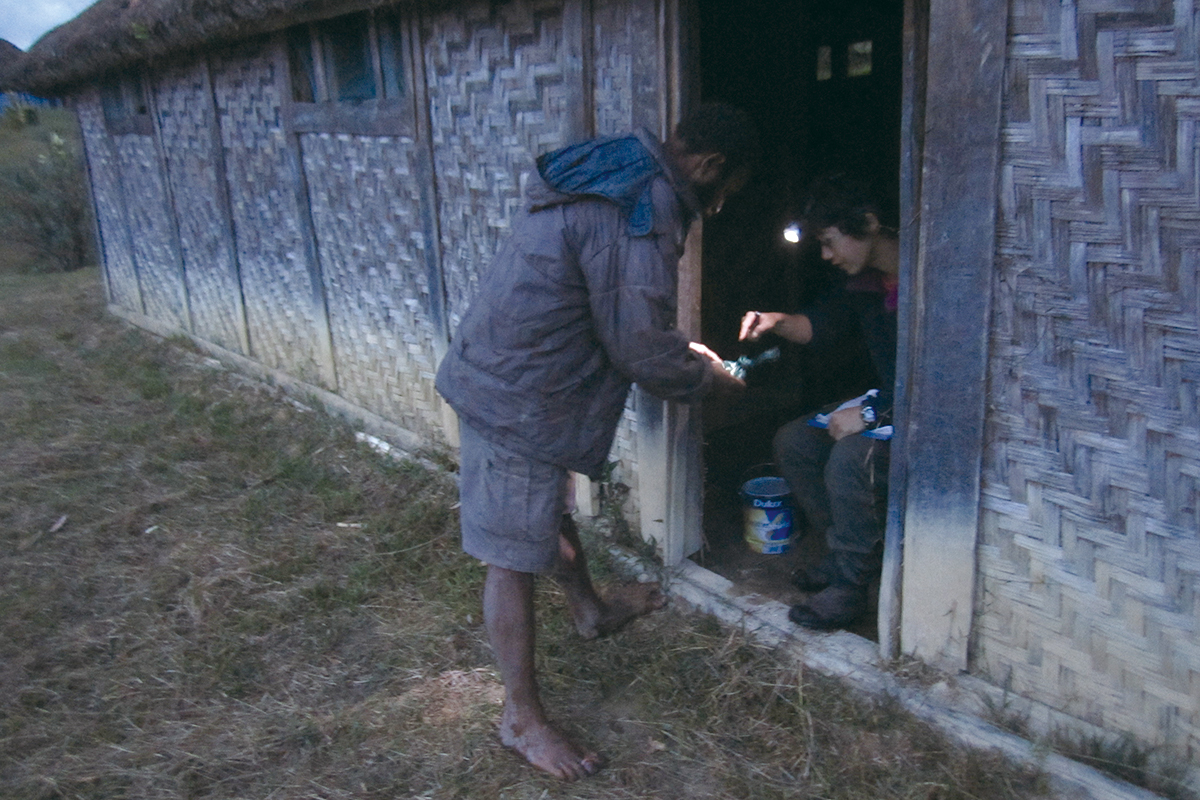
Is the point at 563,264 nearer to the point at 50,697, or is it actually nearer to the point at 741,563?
the point at 741,563

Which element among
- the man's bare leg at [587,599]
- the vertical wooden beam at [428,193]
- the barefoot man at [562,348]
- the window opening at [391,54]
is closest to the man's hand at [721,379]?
the barefoot man at [562,348]

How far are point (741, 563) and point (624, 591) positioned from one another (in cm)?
56

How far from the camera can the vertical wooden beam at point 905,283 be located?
7.98ft

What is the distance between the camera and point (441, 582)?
3.73 m

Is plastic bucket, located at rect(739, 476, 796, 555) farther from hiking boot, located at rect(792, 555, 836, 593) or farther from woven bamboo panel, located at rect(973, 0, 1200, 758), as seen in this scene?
woven bamboo panel, located at rect(973, 0, 1200, 758)

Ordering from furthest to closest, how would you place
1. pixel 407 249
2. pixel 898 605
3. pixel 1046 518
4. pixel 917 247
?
pixel 407 249
pixel 898 605
pixel 917 247
pixel 1046 518

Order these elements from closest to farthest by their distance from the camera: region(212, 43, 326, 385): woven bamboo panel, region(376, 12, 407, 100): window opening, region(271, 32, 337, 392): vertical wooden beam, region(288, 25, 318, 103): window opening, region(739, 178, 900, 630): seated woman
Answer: region(739, 178, 900, 630): seated woman, region(376, 12, 407, 100): window opening, region(288, 25, 318, 103): window opening, region(271, 32, 337, 392): vertical wooden beam, region(212, 43, 326, 385): woven bamboo panel

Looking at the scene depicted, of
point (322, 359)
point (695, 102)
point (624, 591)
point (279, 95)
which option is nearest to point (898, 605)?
point (624, 591)

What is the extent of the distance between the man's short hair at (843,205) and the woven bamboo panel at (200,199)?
4.81 m

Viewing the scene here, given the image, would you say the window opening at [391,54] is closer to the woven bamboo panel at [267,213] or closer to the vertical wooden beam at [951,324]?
the woven bamboo panel at [267,213]

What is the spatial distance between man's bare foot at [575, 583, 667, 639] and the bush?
43.6 feet

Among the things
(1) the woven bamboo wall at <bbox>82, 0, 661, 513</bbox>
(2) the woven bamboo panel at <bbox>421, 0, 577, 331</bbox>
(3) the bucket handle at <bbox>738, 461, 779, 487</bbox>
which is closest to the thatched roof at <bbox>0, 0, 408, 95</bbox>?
(1) the woven bamboo wall at <bbox>82, 0, 661, 513</bbox>

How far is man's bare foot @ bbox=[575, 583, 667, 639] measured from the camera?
3.22m

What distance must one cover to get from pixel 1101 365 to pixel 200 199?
645cm
